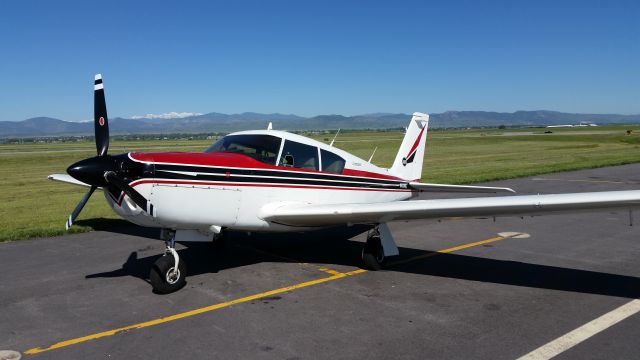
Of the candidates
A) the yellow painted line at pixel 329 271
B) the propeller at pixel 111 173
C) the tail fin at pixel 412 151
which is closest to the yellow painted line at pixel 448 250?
the yellow painted line at pixel 329 271

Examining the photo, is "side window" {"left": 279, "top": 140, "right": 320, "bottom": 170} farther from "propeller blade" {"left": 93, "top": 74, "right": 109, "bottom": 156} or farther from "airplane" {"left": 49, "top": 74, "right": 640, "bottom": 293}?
"propeller blade" {"left": 93, "top": 74, "right": 109, "bottom": 156}

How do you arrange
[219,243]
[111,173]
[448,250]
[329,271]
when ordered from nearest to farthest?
[111,173] < [329,271] < [448,250] < [219,243]

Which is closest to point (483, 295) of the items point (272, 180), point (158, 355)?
point (272, 180)

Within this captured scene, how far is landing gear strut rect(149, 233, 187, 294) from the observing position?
6.61m

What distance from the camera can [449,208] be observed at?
21.2 feet

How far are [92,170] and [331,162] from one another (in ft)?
13.4

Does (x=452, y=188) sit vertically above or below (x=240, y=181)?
below

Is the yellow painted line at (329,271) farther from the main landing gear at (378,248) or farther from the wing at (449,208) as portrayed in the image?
the wing at (449,208)

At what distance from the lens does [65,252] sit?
30.0 feet

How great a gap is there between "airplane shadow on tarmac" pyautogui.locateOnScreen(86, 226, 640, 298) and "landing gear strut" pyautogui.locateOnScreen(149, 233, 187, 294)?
82cm

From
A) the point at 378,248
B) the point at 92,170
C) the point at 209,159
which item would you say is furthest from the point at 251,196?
the point at 378,248

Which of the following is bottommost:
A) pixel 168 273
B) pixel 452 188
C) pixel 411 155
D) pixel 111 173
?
pixel 168 273

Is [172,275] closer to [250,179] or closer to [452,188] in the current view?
[250,179]

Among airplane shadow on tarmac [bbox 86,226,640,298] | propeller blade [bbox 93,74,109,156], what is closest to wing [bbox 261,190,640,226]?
airplane shadow on tarmac [bbox 86,226,640,298]
